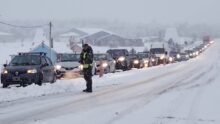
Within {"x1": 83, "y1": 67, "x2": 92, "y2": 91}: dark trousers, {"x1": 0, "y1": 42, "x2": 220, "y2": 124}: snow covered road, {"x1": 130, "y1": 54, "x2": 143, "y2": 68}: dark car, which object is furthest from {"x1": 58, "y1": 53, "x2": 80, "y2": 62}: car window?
{"x1": 130, "y1": 54, "x2": 143, "y2": 68}: dark car

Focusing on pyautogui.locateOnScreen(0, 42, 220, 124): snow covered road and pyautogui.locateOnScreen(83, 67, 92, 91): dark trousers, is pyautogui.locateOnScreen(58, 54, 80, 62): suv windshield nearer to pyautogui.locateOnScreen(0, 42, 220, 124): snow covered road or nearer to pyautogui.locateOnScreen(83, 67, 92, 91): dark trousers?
pyautogui.locateOnScreen(0, 42, 220, 124): snow covered road

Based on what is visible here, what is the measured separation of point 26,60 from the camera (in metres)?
23.6

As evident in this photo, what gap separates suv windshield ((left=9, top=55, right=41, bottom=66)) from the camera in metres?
23.3

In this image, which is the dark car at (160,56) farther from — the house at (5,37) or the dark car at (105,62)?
the house at (5,37)

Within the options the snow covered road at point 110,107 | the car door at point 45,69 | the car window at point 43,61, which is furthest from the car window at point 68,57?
the snow covered road at point 110,107

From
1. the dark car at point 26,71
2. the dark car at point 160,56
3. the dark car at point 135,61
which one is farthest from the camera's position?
the dark car at point 160,56

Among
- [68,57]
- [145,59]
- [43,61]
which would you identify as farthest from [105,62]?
[145,59]

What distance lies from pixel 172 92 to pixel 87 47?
3.61m

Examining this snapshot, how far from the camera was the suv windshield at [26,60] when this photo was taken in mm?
23337

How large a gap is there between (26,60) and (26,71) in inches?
56.6

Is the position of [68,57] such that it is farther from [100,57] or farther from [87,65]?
[87,65]

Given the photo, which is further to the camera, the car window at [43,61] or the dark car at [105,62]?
the dark car at [105,62]

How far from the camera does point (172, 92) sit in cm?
1986

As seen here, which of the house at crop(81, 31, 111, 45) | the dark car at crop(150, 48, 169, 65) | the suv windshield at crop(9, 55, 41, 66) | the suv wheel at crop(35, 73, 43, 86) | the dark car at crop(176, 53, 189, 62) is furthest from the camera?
the house at crop(81, 31, 111, 45)
